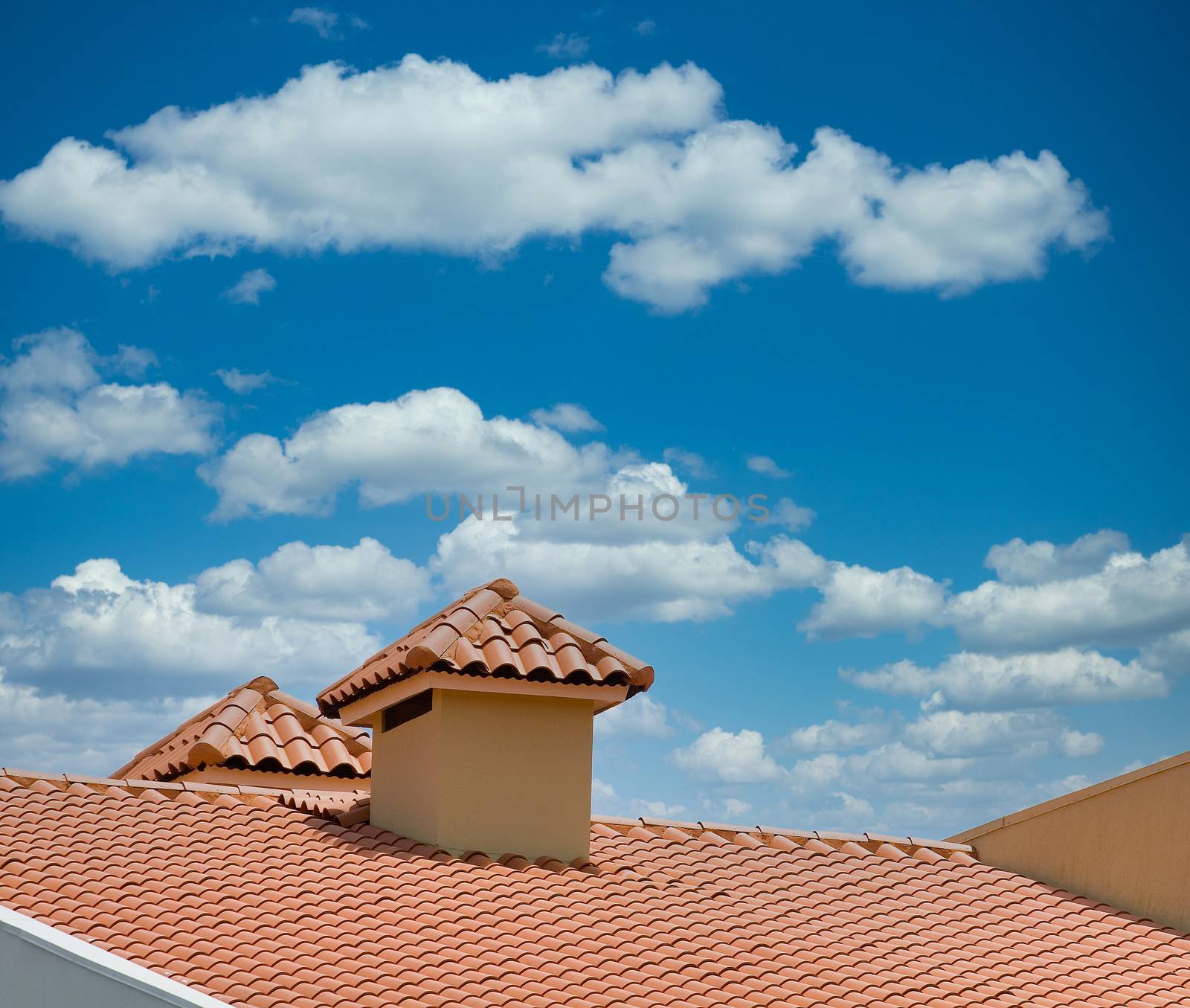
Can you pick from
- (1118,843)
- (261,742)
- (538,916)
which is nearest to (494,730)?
(538,916)

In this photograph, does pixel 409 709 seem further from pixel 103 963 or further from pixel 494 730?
pixel 103 963

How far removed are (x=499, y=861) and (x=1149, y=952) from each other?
293 inches

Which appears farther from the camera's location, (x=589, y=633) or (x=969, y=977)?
(x=589, y=633)

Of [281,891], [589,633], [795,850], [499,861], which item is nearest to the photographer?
[281,891]

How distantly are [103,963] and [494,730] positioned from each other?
6533 millimetres

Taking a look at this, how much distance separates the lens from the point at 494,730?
15.2 metres

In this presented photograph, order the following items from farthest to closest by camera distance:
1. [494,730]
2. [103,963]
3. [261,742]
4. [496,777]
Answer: [261,742] < [494,730] < [496,777] < [103,963]

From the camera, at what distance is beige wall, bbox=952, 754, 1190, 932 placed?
1645 centimetres

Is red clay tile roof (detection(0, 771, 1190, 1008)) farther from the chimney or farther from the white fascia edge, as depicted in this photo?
the white fascia edge

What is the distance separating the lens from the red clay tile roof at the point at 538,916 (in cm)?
1146

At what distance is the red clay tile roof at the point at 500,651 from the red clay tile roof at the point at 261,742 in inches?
117

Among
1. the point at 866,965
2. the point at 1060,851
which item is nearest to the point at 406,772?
the point at 866,965

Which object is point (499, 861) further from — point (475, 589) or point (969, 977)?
point (969, 977)

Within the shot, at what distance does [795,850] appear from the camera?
1725 cm
